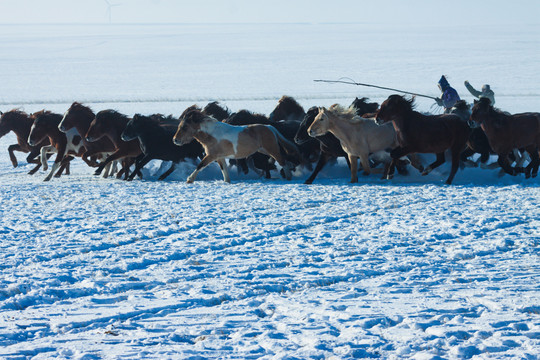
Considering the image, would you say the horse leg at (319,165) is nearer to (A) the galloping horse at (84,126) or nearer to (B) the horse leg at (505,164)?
(B) the horse leg at (505,164)

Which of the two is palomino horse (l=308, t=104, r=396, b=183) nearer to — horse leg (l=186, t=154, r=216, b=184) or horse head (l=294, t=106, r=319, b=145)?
horse head (l=294, t=106, r=319, b=145)

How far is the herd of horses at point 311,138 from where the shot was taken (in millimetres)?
10984

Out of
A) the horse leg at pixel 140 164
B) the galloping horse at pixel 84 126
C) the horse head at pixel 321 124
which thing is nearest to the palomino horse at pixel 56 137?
the galloping horse at pixel 84 126

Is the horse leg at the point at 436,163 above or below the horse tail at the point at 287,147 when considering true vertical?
below

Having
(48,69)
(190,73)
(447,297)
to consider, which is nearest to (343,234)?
(447,297)

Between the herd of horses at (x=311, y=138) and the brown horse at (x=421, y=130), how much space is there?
0.01 metres

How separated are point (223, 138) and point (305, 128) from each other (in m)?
1.27

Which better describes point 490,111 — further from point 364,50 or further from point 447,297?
point 364,50

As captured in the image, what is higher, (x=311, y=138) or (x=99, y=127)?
(x=99, y=127)

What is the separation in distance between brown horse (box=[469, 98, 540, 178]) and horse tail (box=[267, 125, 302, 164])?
277cm

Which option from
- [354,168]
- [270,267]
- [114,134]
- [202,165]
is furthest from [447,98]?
[270,267]

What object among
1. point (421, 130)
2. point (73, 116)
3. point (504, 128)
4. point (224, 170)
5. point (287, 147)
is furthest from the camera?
point (73, 116)

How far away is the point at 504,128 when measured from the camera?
10883 millimetres

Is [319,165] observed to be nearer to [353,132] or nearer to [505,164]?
[353,132]
